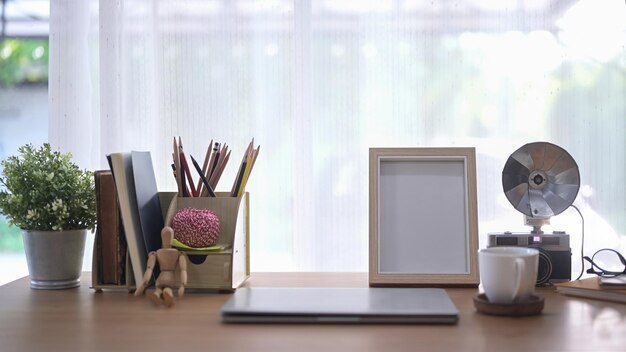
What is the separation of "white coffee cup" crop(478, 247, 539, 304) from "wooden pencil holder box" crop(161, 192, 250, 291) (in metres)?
0.46

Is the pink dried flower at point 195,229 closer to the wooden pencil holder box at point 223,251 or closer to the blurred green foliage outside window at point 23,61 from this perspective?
the wooden pencil holder box at point 223,251

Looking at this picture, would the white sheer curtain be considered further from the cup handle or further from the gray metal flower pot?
the cup handle

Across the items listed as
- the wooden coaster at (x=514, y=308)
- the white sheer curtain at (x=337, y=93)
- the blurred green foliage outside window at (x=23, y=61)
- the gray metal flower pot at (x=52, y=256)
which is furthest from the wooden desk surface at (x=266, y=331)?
the blurred green foliage outside window at (x=23, y=61)

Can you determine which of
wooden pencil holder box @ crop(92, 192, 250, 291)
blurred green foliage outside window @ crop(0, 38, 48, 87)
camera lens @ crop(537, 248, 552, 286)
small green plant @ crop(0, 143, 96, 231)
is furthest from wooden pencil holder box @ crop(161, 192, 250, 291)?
blurred green foliage outside window @ crop(0, 38, 48, 87)

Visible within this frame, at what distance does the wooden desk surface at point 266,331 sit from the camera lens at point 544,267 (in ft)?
0.21

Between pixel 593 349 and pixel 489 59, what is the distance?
1.62 metres

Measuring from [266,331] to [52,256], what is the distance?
55 cm

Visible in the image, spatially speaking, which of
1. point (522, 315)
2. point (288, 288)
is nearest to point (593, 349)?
point (522, 315)

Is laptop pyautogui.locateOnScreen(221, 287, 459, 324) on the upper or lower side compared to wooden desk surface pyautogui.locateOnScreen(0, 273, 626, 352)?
upper

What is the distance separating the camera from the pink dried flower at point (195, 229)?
1.34 metres

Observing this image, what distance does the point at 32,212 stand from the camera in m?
1.38

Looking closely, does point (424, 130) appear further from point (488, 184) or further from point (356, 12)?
point (356, 12)

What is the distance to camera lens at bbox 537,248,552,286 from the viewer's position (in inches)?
53.1

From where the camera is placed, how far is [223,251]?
1352 millimetres
